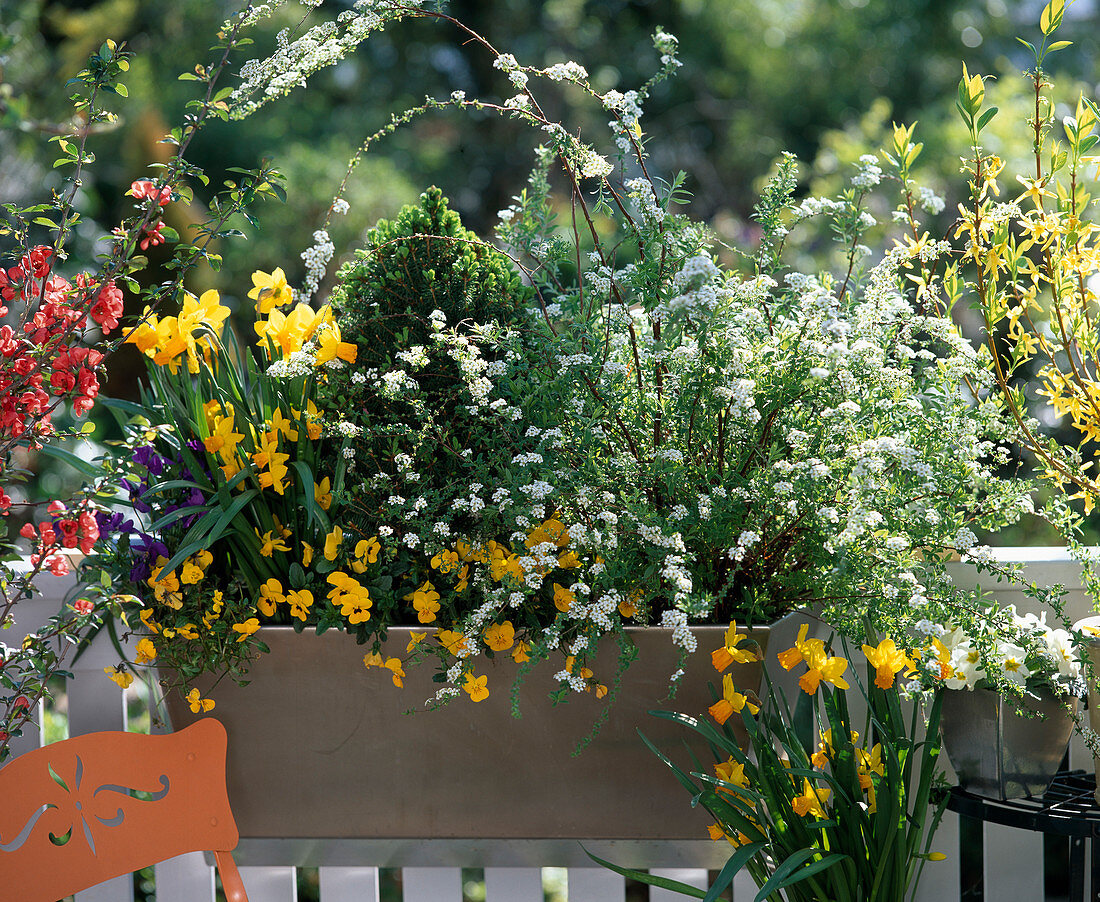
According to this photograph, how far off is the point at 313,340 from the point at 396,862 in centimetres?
65

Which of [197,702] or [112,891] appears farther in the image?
[112,891]

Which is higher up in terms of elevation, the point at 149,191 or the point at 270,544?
the point at 149,191

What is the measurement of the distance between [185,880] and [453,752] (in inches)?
20.1

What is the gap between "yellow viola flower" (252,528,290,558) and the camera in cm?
105

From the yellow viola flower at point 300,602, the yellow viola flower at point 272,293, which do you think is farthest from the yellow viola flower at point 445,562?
the yellow viola flower at point 272,293

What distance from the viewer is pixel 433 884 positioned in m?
1.21

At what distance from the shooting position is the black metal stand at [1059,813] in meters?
0.99

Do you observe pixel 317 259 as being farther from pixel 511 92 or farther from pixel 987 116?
pixel 511 92

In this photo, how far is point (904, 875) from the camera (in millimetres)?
994

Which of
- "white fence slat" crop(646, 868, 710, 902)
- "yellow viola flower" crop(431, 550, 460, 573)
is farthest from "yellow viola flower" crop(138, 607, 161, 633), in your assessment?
"white fence slat" crop(646, 868, 710, 902)

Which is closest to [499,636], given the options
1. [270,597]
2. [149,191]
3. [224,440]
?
[270,597]

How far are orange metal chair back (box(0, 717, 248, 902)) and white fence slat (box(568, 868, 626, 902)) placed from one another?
41 cm

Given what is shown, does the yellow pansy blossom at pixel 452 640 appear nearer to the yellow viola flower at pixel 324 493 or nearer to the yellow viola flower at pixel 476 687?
the yellow viola flower at pixel 476 687

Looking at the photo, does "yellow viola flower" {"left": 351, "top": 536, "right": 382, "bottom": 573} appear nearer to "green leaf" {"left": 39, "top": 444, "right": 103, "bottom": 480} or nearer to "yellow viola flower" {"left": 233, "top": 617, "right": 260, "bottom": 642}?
"yellow viola flower" {"left": 233, "top": 617, "right": 260, "bottom": 642}
